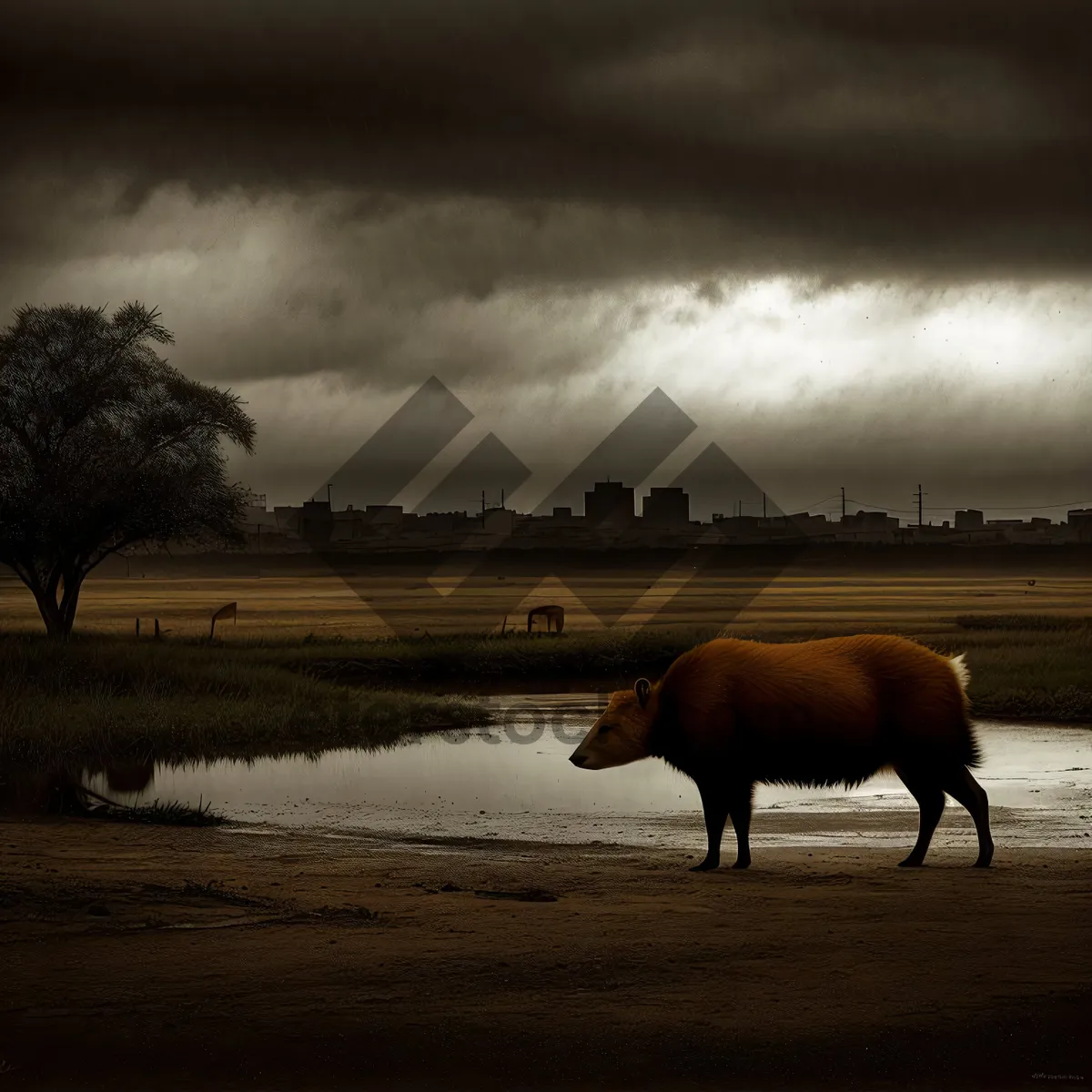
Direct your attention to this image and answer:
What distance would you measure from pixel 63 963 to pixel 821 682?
252 inches

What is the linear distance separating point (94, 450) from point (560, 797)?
852 inches

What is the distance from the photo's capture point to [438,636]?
139 ft

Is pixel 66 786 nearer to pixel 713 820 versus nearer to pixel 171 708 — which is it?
pixel 171 708

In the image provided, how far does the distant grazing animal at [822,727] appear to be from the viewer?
35.8ft

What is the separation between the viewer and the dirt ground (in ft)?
19.5

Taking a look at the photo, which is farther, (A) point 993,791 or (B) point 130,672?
(B) point 130,672

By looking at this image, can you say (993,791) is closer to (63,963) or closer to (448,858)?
(448,858)

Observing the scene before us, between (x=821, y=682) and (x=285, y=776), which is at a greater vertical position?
(x=821, y=682)

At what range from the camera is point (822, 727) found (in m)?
10.9

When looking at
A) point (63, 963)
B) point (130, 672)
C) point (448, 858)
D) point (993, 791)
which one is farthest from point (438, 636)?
point (63, 963)

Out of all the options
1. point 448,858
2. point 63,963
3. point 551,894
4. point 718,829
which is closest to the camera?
A: point 63,963

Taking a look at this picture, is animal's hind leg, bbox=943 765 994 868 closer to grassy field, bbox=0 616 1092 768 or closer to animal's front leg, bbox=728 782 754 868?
animal's front leg, bbox=728 782 754 868

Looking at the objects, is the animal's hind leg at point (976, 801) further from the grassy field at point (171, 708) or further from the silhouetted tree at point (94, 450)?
the silhouetted tree at point (94, 450)

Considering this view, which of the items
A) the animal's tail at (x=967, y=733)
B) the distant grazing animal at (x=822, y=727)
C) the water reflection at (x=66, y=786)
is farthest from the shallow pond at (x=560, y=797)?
the distant grazing animal at (x=822, y=727)
